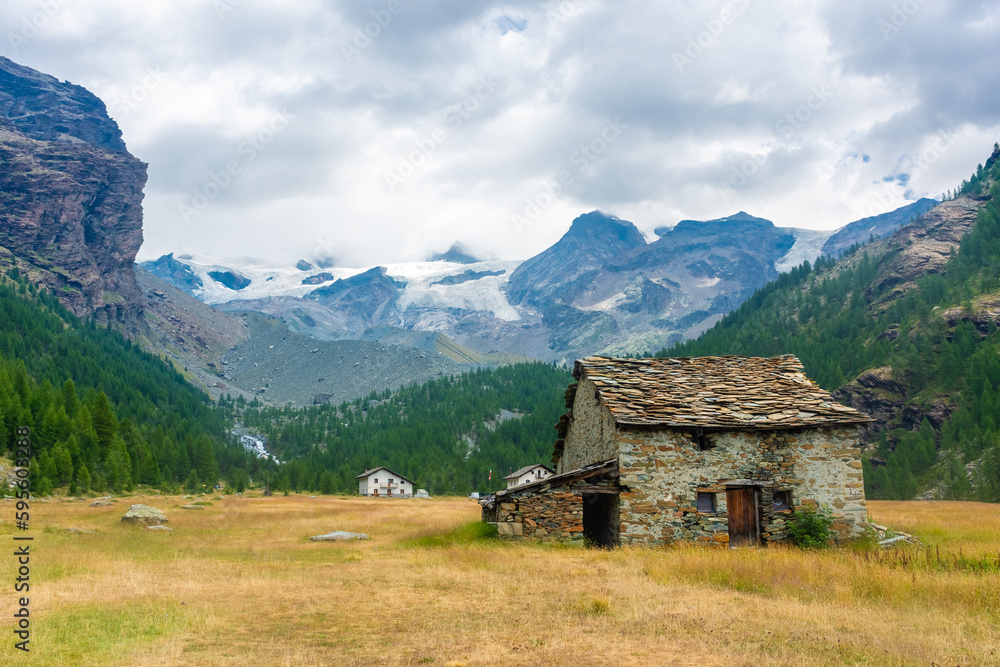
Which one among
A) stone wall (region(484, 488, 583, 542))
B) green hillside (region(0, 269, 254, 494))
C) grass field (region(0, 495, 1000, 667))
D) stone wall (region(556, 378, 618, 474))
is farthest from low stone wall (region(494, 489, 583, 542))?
green hillside (region(0, 269, 254, 494))

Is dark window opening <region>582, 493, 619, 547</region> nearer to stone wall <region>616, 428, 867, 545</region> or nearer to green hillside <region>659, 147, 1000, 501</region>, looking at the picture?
stone wall <region>616, 428, 867, 545</region>

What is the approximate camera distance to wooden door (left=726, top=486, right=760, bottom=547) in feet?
78.4

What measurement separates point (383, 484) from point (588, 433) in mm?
87091

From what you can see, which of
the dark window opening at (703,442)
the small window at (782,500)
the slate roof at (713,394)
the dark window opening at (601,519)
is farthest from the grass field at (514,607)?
the slate roof at (713,394)

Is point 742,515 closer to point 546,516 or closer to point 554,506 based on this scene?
point 554,506

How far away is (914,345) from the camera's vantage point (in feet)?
381

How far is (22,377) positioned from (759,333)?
152 meters

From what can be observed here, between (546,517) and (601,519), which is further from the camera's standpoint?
(601,519)

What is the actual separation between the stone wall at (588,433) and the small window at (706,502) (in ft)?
11.6

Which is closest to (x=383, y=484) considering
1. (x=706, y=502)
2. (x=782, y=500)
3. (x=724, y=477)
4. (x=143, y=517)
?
(x=143, y=517)

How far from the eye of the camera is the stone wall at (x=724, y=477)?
75.5 ft

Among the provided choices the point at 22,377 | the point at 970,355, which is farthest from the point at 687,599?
the point at 970,355

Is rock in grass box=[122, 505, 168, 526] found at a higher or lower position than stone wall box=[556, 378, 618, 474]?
lower

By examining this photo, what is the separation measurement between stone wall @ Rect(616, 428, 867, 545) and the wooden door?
0.29 meters
